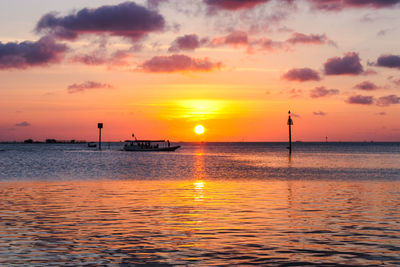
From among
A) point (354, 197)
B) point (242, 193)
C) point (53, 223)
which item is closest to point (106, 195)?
point (242, 193)

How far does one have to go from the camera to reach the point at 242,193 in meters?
34.1

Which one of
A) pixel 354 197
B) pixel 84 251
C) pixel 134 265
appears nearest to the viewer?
pixel 134 265

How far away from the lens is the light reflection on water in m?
14.6

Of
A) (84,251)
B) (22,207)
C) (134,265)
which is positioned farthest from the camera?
(22,207)

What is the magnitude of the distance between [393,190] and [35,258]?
30.2 meters

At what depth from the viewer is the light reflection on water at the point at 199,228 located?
1461cm

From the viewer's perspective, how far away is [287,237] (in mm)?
17594

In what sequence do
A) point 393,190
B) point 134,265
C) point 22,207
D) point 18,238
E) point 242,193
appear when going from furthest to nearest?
1. point 393,190
2. point 242,193
3. point 22,207
4. point 18,238
5. point 134,265

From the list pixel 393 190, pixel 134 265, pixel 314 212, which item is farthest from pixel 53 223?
pixel 393 190

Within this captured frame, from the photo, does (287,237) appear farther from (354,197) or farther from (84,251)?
(354,197)

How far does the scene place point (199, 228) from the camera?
64.2 feet

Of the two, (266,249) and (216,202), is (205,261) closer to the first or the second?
(266,249)

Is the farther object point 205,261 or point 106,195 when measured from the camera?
point 106,195

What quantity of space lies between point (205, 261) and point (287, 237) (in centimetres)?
480
